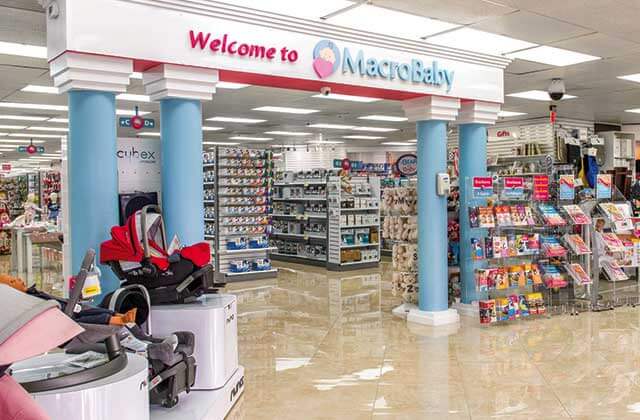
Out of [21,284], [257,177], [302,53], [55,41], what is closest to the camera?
[21,284]

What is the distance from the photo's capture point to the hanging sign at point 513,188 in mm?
7426

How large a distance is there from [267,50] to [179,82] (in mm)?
951

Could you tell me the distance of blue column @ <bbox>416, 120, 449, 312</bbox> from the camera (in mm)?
7070

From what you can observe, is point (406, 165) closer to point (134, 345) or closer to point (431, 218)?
point (431, 218)

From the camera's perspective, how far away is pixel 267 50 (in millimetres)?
5535

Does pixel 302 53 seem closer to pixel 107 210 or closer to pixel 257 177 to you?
pixel 107 210

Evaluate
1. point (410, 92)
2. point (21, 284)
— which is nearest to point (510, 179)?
point (410, 92)

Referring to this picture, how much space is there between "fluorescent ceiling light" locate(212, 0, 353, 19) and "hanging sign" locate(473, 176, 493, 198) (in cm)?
280

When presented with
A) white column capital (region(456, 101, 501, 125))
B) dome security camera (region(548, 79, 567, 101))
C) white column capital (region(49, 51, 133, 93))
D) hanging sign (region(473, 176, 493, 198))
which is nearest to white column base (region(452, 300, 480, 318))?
hanging sign (region(473, 176, 493, 198))

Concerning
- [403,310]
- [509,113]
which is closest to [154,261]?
[403,310]

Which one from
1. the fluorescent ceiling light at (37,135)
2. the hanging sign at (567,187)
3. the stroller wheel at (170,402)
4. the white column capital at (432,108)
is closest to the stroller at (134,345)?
the stroller wheel at (170,402)

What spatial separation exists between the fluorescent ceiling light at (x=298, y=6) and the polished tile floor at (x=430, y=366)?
3330 millimetres

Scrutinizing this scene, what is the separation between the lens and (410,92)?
22.3 ft

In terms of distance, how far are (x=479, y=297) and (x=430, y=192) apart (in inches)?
62.4
